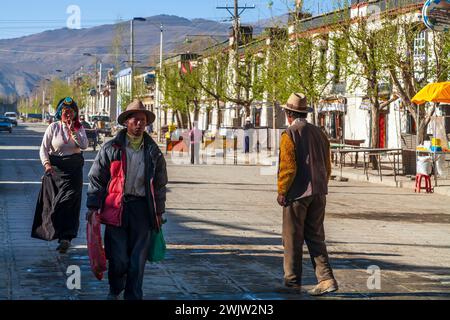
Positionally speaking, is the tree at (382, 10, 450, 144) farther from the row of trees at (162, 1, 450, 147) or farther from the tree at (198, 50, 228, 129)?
the tree at (198, 50, 228, 129)

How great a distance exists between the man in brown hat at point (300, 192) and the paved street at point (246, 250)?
1.11ft

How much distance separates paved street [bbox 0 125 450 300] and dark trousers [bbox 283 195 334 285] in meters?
0.27

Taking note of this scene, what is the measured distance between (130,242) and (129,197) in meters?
0.38

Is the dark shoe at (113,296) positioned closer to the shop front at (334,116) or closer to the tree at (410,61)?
the tree at (410,61)

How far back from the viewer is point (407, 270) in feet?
36.6

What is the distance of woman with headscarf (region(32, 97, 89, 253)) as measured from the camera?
11.9 meters

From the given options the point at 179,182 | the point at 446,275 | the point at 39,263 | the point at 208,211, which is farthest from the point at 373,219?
the point at 179,182

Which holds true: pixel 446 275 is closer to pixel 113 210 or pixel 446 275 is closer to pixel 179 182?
pixel 113 210

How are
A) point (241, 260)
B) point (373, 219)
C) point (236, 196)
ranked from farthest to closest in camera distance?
point (236, 196), point (373, 219), point (241, 260)

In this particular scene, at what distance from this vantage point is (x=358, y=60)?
3159cm

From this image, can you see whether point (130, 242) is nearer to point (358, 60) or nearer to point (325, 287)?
point (325, 287)

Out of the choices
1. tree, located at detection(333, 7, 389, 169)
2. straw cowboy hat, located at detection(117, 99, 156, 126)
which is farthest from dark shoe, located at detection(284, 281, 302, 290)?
tree, located at detection(333, 7, 389, 169)

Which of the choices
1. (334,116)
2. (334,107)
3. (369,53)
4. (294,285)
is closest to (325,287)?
(294,285)
